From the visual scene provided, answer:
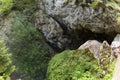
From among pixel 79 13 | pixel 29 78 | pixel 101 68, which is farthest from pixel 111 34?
pixel 29 78

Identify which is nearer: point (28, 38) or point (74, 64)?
point (74, 64)

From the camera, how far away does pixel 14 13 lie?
12078 millimetres

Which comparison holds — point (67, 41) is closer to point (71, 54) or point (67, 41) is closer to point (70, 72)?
point (71, 54)

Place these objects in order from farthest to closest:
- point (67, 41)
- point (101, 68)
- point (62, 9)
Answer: point (67, 41)
point (62, 9)
point (101, 68)

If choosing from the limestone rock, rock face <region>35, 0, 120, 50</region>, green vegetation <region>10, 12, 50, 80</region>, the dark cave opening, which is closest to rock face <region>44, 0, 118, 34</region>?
rock face <region>35, 0, 120, 50</region>

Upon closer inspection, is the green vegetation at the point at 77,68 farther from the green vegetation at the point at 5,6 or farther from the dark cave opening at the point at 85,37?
the green vegetation at the point at 5,6

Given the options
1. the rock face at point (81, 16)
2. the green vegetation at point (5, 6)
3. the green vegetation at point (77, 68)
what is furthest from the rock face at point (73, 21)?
the green vegetation at point (5, 6)

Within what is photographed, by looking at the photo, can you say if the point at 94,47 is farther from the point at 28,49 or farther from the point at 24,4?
the point at 24,4

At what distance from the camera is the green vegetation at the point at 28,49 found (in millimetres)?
10875

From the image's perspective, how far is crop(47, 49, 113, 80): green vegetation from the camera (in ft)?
26.1

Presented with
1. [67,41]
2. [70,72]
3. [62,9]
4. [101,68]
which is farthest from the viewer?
[67,41]

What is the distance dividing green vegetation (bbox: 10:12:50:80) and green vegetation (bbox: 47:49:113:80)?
1.33m

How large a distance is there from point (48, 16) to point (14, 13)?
1828mm

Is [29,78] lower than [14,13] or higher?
lower
